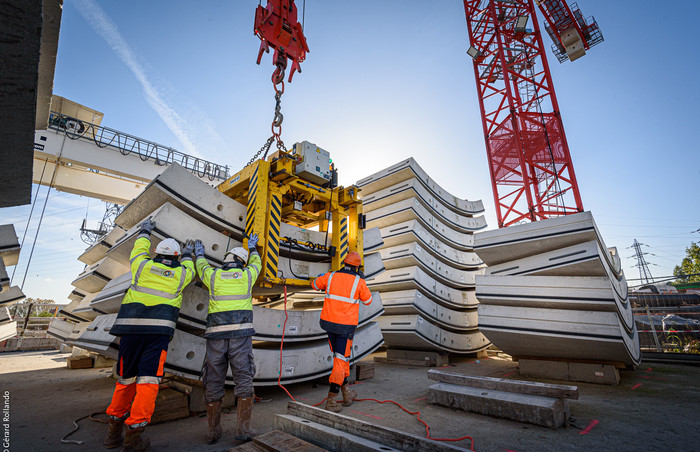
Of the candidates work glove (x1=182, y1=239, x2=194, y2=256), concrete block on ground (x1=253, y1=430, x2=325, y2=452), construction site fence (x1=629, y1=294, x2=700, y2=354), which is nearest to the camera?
concrete block on ground (x1=253, y1=430, x2=325, y2=452)

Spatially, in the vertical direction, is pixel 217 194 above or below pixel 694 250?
below

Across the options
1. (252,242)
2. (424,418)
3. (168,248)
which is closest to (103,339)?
(168,248)

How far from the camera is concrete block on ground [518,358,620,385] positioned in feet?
13.8

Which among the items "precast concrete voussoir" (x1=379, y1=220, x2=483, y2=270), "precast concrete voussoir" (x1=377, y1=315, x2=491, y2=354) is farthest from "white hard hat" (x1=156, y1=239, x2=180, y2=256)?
"precast concrete voussoir" (x1=379, y1=220, x2=483, y2=270)

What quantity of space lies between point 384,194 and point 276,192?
3.79m

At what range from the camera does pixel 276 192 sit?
3.87 m

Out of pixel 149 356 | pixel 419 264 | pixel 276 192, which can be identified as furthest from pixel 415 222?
pixel 149 356

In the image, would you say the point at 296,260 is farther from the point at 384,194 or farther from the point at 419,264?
the point at 384,194

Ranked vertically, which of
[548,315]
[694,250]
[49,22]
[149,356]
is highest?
[694,250]

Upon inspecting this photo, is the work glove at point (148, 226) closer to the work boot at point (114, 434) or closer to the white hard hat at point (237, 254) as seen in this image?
the white hard hat at point (237, 254)

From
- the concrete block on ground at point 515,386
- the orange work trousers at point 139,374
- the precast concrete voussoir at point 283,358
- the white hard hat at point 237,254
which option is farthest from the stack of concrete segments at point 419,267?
the orange work trousers at point 139,374

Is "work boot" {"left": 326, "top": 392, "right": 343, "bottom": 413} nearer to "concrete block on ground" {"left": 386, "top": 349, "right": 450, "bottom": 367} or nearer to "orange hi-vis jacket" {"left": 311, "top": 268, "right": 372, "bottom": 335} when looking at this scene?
"orange hi-vis jacket" {"left": 311, "top": 268, "right": 372, "bottom": 335}

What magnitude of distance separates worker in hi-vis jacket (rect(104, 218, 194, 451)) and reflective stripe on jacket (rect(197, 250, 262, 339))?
213 mm

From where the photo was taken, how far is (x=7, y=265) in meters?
4.90
